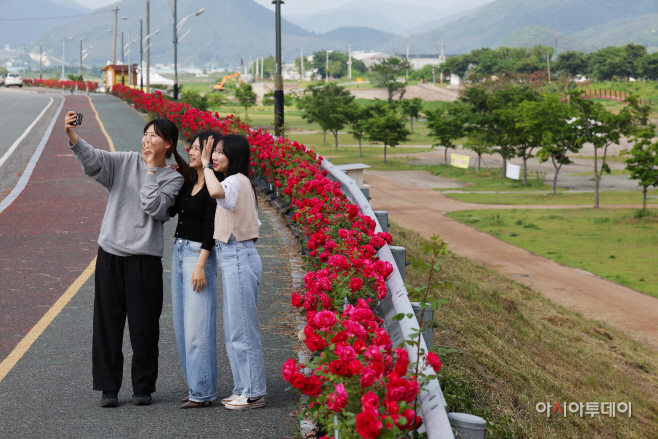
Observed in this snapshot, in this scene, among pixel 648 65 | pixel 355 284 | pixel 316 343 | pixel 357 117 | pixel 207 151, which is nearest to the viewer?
pixel 316 343

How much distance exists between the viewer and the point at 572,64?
5463 inches

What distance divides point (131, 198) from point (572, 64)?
5759 inches

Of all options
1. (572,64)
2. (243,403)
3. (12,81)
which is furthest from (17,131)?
(572,64)

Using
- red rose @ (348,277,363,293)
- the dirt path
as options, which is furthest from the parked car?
red rose @ (348,277,363,293)

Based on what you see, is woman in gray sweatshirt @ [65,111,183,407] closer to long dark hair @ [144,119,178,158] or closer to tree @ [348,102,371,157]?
long dark hair @ [144,119,178,158]

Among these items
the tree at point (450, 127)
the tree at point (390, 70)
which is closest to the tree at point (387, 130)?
the tree at point (450, 127)

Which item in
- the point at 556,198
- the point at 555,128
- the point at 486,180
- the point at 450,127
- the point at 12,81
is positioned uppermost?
the point at 12,81

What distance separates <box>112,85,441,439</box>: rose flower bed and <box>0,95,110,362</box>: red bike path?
2.97 m

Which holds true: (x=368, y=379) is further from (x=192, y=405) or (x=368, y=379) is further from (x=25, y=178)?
(x=25, y=178)

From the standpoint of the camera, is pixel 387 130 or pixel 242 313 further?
pixel 387 130

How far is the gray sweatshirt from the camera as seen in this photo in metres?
4.64

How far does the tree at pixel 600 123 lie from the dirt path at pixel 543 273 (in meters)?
5.24

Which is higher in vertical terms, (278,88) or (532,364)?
(278,88)

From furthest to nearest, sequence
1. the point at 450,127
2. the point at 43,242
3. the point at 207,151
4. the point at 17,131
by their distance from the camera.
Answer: the point at 450,127 < the point at 17,131 < the point at 43,242 < the point at 207,151
